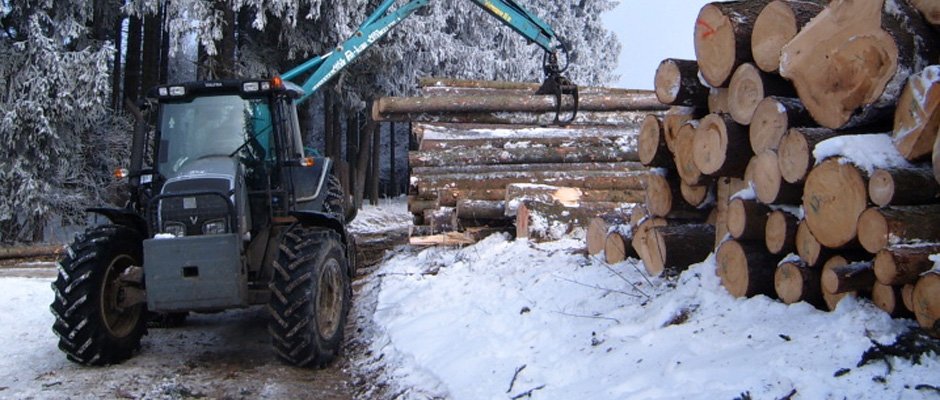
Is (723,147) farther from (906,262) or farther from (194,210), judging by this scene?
(194,210)

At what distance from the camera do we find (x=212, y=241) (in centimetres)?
652

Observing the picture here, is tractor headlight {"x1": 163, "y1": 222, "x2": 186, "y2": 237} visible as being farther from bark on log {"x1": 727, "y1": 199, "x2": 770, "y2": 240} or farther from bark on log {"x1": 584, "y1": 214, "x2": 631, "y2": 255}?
bark on log {"x1": 727, "y1": 199, "x2": 770, "y2": 240}

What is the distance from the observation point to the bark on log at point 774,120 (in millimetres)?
4789

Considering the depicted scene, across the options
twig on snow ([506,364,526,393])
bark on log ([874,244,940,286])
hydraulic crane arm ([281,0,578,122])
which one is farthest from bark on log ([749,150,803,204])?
hydraulic crane arm ([281,0,578,122])

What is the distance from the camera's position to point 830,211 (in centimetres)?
431

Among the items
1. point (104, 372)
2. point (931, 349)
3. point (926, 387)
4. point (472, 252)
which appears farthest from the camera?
point (472, 252)

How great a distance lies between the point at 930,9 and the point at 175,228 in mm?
5669

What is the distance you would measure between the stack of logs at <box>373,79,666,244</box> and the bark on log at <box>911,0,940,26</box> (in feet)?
18.6

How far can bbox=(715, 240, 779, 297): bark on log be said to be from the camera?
4.96m

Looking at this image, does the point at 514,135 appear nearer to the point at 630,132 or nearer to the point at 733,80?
the point at 630,132

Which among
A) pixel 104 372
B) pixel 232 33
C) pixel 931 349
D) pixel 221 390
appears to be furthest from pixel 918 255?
pixel 232 33

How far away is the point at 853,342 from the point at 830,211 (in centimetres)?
71

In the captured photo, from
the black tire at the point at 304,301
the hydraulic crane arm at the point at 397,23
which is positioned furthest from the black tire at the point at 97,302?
the hydraulic crane arm at the point at 397,23

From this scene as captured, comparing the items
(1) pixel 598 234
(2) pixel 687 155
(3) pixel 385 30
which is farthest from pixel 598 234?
(3) pixel 385 30
